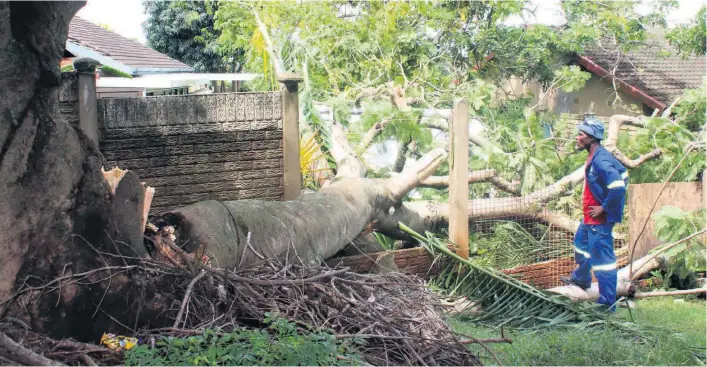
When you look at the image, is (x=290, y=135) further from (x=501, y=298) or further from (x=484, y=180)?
(x=484, y=180)

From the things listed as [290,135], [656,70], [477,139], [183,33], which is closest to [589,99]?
[656,70]

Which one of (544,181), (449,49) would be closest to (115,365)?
(544,181)

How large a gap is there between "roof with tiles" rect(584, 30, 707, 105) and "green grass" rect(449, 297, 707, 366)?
1656cm

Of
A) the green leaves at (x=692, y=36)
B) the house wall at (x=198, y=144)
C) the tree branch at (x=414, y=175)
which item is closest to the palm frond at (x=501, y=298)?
the tree branch at (x=414, y=175)

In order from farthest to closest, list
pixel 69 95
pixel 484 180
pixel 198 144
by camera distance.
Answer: pixel 484 180, pixel 198 144, pixel 69 95

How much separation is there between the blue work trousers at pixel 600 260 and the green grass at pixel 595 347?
77cm

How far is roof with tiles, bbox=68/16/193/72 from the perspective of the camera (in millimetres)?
15169

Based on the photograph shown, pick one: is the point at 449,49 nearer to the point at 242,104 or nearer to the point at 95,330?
the point at 242,104

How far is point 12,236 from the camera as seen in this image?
413 cm

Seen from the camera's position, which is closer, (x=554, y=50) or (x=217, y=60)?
(x=554, y=50)

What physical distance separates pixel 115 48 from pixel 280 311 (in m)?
14.5

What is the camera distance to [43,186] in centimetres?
424

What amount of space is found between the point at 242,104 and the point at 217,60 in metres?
26.0

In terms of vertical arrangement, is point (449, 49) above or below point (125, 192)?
above
